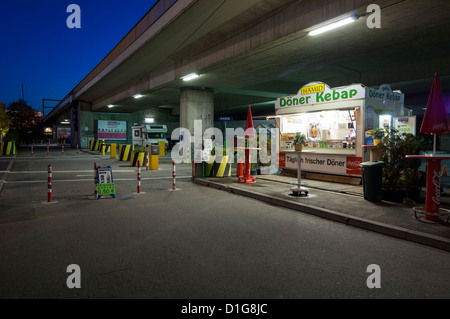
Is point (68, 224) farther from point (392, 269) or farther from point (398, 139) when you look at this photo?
point (398, 139)

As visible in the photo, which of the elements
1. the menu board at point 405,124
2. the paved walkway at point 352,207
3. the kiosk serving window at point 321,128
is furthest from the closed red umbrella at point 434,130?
the kiosk serving window at point 321,128

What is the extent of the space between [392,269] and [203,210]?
14.8 ft

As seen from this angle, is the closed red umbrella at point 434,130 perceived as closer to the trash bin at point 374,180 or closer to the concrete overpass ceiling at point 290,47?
the trash bin at point 374,180

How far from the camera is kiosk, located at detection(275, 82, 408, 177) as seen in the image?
11328mm

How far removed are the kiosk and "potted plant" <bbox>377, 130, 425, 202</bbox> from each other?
67.3 inches

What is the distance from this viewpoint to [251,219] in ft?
23.1

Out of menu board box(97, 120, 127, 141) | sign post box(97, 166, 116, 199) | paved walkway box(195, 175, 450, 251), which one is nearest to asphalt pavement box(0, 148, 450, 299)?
paved walkway box(195, 175, 450, 251)

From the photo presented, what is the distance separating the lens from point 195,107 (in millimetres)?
→ 21422

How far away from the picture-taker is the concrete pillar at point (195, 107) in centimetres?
2119

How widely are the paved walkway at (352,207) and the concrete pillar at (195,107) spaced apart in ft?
32.3
